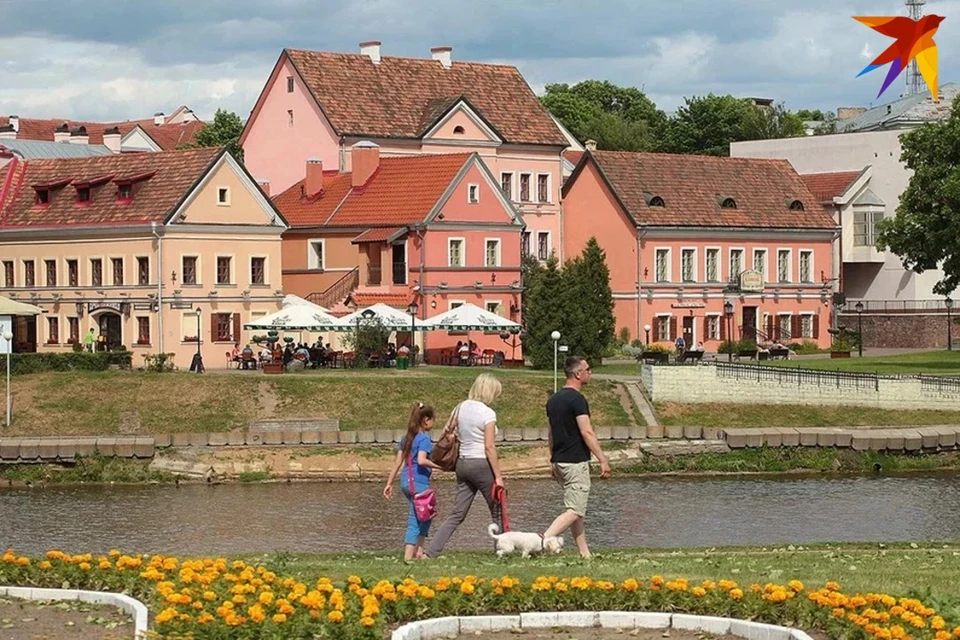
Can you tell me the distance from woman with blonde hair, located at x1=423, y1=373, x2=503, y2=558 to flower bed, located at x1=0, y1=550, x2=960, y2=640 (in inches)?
156

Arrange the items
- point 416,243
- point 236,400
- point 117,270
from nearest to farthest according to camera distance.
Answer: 1. point 236,400
2. point 117,270
3. point 416,243

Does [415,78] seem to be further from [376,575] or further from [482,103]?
[376,575]

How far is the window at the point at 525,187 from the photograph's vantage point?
7812cm

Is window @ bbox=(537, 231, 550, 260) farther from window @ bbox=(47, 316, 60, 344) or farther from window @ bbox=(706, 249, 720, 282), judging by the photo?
window @ bbox=(47, 316, 60, 344)

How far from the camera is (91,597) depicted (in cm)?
1728

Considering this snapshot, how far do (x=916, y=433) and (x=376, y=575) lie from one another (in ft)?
108

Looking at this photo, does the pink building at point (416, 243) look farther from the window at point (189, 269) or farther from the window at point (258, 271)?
the window at point (189, 269)

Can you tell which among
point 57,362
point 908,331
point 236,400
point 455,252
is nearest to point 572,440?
point 236,400

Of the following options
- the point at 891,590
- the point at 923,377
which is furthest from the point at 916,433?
the point at 891,590

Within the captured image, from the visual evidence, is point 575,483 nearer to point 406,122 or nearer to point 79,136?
point 406,122

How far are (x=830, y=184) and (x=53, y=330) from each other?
121ft

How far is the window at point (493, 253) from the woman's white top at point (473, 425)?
45.7 metres

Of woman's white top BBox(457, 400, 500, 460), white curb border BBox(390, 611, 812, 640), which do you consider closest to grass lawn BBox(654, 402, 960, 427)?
woman's white top BBox(457, 400, 500, 460)

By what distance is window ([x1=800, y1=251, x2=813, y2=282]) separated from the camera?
79.6 metres
